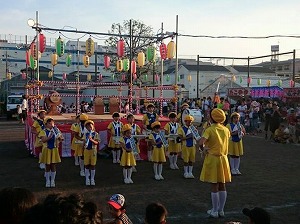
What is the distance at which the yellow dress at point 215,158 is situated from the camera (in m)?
6.50

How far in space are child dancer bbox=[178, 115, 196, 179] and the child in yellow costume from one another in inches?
131

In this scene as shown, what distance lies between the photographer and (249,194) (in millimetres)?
8070

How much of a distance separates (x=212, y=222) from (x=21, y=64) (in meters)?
60.9

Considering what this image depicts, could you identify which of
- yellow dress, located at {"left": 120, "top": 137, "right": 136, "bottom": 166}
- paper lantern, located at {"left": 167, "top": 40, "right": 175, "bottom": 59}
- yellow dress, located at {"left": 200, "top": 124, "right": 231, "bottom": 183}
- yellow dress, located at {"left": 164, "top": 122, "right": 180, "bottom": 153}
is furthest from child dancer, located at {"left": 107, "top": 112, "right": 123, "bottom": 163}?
paper lantern, located at {"left": 167, "top": 40, "right": 175, "bottom": 59}

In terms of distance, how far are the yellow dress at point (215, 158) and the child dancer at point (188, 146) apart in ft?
11.2

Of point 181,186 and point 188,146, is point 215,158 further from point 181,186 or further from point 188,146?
point 188,146

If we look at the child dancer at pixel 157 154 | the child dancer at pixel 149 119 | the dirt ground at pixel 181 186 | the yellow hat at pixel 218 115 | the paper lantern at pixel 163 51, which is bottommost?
the dirt ground at pixel 181 186

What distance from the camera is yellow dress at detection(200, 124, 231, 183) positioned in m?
6.50

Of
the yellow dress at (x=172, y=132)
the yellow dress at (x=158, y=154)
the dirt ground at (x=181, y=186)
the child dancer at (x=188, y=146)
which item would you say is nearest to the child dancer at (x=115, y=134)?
the dirt ground at (x=181, y=186)

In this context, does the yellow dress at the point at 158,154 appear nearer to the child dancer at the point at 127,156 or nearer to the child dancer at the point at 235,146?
the child dancer at the point at 127,156

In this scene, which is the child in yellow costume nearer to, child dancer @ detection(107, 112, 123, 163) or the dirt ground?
the dirt ground

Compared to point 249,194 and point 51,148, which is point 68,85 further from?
point 249,194

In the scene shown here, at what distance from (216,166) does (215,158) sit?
0.48ft

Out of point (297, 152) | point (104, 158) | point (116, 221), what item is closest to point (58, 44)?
point (104, 158)
